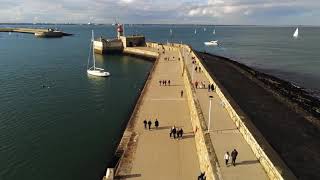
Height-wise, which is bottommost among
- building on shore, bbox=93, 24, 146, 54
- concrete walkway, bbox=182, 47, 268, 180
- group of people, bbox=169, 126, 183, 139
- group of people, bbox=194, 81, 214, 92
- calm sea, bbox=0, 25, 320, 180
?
calm sea, bbox=0, 25, 320, 180

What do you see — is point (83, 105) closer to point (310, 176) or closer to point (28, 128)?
point (28, 128)

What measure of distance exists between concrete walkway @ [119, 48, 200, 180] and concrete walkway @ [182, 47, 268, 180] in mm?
2056

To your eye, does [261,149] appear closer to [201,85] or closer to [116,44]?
[201,85]

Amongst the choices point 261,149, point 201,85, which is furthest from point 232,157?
point 201,85

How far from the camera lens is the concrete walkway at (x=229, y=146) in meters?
16.8

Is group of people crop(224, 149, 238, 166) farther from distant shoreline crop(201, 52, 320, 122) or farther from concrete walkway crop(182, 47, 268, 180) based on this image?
distant shoreline crop(201, 52, 320, 122)

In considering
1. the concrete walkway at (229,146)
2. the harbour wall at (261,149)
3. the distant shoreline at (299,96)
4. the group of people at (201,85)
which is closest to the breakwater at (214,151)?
the harbour wall at (261,149)

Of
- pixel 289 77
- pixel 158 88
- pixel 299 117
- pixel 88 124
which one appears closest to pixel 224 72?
pixel 289 77

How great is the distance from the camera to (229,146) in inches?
782

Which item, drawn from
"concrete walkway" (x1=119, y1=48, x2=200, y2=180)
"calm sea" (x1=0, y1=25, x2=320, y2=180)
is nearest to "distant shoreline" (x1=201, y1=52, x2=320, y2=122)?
"calm sea" (x1=0, y1=25, x2=320, y2=180)

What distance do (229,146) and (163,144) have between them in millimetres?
5942

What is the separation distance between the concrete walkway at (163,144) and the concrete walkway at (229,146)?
2.06 metres

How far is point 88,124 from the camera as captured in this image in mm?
32188

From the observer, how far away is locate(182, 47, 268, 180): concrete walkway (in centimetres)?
1675
